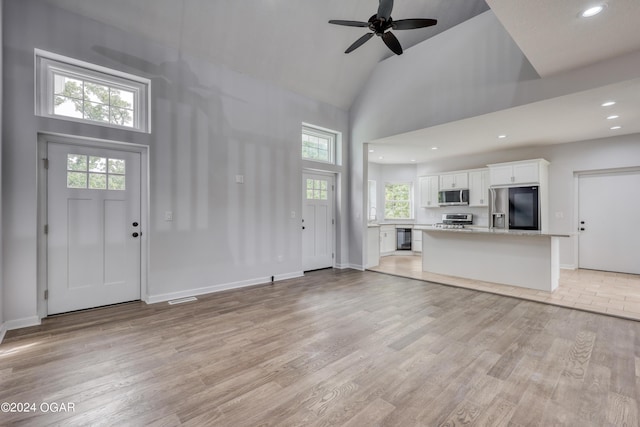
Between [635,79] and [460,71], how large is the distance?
193 centimetres

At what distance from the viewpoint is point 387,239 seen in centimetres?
814

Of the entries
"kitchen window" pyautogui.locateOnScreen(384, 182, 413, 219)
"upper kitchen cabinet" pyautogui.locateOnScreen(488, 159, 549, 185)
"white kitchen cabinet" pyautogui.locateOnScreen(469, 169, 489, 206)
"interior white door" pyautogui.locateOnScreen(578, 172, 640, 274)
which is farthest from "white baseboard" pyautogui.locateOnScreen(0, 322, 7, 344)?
"interior white door" pyautogui.locateOnScreen(578, 172, 640, 274)

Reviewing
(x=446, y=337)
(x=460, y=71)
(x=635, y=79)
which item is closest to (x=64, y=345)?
(x=446, y=337)

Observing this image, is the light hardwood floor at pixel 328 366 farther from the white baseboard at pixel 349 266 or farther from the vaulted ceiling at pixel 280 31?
the vaulted ceiling at pixel 280 31

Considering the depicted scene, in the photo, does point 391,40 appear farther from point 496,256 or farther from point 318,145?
point 496,256

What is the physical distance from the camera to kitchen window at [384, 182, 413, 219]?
8641mm

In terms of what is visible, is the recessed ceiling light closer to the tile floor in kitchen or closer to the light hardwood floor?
the light hardwood floor

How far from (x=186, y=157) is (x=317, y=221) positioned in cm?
272

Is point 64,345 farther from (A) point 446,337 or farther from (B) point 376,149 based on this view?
(B) point 376,149

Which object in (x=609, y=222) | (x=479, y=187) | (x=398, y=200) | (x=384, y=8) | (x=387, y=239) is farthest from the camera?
(x=398, y=200)

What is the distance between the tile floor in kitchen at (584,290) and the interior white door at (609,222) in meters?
0.28

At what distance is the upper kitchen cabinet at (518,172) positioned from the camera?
5.75m

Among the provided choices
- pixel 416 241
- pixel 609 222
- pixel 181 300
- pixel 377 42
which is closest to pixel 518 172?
pixel 609 222

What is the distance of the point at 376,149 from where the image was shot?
6508 millimetres
